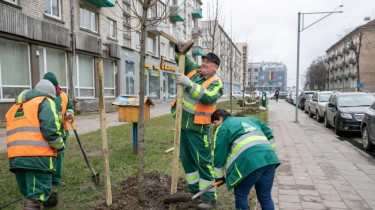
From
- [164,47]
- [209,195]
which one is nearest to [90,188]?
[209,195]

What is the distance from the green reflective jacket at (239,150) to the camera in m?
2.96

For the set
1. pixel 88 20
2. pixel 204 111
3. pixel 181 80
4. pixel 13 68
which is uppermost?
pixel 88 20

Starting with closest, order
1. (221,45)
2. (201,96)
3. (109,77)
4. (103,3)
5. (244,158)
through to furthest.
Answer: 1. (244,158)
2. (201,96)
3. (103,3)
4. (221,45)
5. (109,77)

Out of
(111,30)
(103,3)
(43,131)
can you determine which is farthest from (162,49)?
(43,131)

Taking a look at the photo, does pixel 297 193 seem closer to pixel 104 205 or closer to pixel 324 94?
pixel 104 205

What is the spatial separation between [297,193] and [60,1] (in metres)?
15.5

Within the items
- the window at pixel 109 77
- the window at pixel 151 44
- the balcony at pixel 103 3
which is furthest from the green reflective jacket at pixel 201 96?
the window at pixel 151 44

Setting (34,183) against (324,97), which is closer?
(34,183)

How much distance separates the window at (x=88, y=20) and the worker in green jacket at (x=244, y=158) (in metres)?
16.4

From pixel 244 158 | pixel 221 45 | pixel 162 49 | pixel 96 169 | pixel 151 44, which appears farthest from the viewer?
pixel 162 49

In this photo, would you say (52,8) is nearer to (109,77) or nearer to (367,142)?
(109,77)

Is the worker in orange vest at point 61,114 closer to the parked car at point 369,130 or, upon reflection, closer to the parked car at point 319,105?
the parked car at point 369,130

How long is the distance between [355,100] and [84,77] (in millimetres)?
14380

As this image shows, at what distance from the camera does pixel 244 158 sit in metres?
2.98
